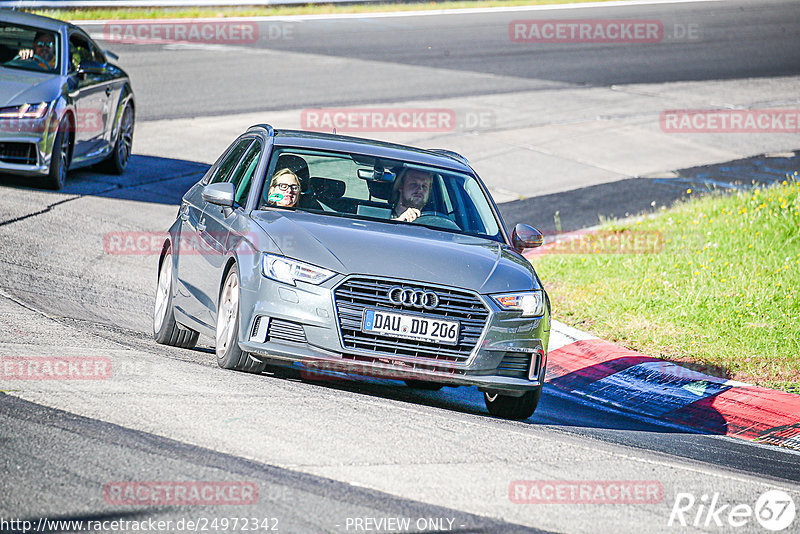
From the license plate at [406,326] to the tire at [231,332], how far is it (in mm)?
817

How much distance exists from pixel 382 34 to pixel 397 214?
2203 centimetres

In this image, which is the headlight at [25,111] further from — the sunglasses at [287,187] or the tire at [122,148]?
the sunglasses at [287,187]

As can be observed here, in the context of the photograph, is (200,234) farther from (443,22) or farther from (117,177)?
(443,22)

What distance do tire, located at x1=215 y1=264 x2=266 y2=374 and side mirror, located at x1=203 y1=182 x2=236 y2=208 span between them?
20.5 inches

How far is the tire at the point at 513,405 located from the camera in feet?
25.2

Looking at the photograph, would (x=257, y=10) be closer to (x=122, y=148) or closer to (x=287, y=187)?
(x=122, y=148)

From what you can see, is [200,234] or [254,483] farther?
[200,234]

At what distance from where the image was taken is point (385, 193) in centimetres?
841

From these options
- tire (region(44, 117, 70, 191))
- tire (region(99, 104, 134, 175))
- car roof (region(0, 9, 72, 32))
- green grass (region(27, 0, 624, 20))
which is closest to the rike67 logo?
tire (region(44, 117, 70, 191))

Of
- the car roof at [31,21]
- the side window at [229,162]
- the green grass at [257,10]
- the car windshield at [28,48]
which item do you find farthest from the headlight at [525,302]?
the green grass at [257,10]

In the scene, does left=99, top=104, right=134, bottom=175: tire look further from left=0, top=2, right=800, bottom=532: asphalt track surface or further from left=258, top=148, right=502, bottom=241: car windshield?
left=258, top=148, right=502, bottom=241: car windshield

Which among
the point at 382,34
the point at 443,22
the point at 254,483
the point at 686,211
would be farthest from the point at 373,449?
the point at 443,22

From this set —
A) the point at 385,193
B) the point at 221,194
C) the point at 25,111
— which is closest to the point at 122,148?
the point at 25,111

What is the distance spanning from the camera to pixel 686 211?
607 inches
